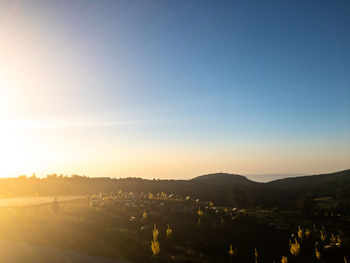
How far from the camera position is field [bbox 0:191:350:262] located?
15734mm

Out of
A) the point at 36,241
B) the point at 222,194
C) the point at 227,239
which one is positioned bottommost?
the point at 222,194

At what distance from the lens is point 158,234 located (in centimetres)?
1914

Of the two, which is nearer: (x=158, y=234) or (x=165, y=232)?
(x=158, y=234)

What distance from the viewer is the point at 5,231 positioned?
56.4ft

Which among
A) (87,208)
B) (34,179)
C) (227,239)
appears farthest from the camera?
(34,179)

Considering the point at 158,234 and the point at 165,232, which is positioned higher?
the point at 158,234

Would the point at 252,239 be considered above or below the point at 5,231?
below

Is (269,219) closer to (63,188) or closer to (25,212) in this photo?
(25,212)

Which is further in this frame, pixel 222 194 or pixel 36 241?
pixel 222 194

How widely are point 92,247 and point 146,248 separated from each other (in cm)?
346

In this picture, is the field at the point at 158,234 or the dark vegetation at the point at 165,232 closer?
the field at the point at 158,234

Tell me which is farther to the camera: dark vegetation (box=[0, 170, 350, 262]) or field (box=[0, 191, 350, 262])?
dark vegetation (box=[0, 170, 350, 262])

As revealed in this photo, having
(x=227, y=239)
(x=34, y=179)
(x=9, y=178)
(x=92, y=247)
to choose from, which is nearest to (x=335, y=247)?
(x=227, y=239)

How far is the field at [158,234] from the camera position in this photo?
51.6ft
